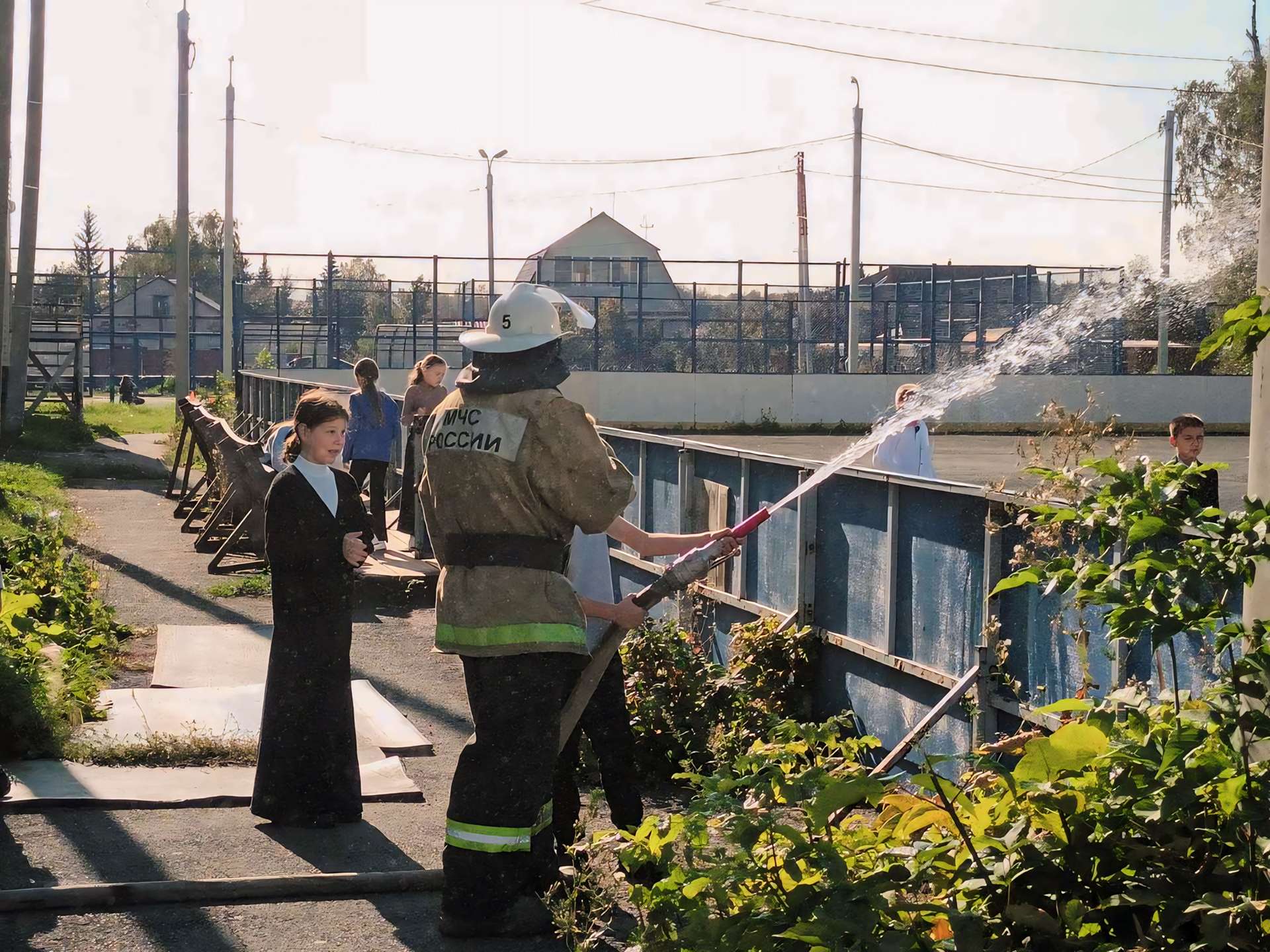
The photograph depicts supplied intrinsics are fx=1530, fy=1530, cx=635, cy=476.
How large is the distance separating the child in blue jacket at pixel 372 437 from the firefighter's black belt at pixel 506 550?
8792 millimetres

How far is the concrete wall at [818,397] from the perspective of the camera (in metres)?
39.2

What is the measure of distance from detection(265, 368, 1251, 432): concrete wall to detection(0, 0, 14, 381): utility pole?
1919cm

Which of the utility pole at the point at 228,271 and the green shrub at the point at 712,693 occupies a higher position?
the utility pole at the point at 228,271

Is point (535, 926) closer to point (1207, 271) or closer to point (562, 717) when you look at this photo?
point (562, 717)

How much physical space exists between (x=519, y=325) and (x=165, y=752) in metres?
3.55

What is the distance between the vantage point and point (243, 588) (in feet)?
41.5

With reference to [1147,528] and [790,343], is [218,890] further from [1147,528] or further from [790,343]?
[790,343]

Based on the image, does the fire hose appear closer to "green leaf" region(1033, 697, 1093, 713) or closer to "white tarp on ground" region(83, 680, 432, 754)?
"green leaf" region(1033, 697, 1093, 713)

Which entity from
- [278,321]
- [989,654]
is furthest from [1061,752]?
[278,321]

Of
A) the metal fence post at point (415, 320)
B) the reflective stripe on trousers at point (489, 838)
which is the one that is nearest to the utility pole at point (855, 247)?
the metal fence post at point (415, 320)

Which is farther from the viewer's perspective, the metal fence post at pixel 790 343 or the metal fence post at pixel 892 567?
the metal fence post at pixel 790 343

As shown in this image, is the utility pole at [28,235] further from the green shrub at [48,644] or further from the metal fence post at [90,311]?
the metal fence post at [90,311]

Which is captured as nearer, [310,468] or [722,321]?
[310,468]

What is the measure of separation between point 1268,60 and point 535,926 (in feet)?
10.7
